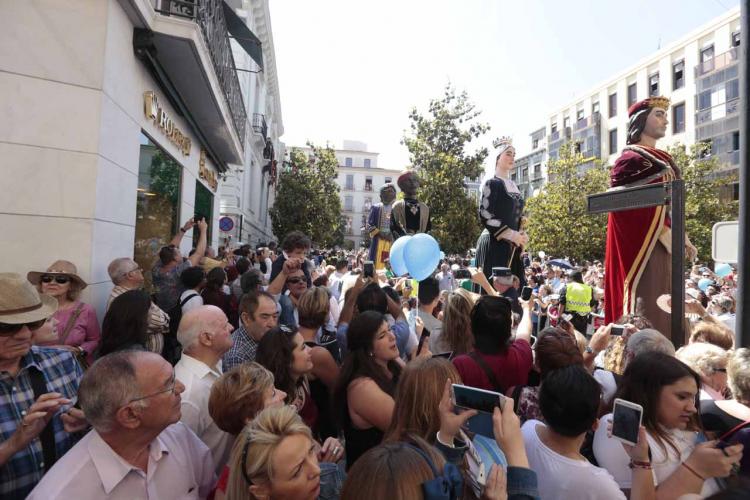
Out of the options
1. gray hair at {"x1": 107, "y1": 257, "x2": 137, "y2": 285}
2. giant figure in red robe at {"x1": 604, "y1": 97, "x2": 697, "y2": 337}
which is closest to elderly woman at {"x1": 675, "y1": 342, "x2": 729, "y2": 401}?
giant figure in red robe at {"x1": 604, "y1": 97, "x2": 697, "y2": 337}

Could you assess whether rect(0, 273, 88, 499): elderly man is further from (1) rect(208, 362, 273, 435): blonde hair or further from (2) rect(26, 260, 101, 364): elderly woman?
(2) rect(26, 260, 101, 364): elderly woman

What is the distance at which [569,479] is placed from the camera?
5.69 ft

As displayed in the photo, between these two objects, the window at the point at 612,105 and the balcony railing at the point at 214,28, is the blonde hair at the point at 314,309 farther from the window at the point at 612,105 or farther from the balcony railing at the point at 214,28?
the window at the point at 612,105

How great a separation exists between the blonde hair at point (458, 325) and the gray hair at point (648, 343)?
39.8 inches

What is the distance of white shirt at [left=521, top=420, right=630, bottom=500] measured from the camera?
5.56 ft

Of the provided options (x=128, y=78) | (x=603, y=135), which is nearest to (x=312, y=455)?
(x=128, y=78)

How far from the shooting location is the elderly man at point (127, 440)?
1704 millimetres

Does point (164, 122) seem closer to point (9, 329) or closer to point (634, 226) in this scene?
point (9, 329)

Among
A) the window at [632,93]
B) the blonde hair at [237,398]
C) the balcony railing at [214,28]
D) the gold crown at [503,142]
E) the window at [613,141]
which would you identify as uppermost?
the window at [632,93]

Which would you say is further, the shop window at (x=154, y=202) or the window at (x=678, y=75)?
the window at (x=678, y=75)

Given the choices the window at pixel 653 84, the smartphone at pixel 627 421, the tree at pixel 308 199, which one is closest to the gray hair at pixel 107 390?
the smartphone at pixel 627 421

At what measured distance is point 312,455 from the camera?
1.62 m

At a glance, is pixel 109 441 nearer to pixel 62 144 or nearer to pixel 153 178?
pixel 62 144

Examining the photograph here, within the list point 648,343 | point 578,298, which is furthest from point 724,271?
point 648,343
